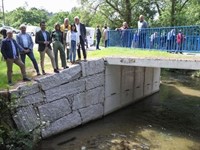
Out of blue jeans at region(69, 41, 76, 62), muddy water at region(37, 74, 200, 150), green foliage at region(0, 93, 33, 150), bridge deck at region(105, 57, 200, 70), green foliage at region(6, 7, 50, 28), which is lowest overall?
muddy water at region(37, 74, 200, 150)

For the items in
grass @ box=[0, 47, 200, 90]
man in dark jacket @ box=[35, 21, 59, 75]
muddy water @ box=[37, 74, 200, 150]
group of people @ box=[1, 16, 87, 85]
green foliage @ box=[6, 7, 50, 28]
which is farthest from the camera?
green foliage @ box=[6, 7, 50, 28]

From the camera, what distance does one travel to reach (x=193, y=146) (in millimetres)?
12422

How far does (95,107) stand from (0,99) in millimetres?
5786

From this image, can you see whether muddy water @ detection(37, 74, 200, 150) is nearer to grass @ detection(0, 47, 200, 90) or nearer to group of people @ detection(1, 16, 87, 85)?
grass @ detection(0, 47, 200, 90)

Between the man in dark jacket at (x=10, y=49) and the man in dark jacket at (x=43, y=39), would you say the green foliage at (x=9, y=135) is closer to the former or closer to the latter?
the man in dark jacket at (x=10, y=49)

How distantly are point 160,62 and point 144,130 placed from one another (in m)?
3.00

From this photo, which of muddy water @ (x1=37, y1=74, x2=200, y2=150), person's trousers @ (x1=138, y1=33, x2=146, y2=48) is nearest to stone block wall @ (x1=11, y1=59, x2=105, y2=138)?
muddy water @ (x1=37, y1=74, x2=200, y2=150)

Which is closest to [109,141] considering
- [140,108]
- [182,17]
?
[140,108]

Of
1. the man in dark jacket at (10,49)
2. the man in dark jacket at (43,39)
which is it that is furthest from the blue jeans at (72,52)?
the man in dark jacket at (10,49)

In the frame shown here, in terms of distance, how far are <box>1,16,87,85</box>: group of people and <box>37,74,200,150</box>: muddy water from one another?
2.81 meters

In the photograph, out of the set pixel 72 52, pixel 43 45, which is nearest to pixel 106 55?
pixel 72 52

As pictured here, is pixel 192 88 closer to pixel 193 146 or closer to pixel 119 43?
pixel 119 43

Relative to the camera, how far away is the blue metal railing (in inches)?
532

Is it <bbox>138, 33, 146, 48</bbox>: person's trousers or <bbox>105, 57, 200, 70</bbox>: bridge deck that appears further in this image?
<bbox>138, 33, 146, 48</bbox>: person's trousers
